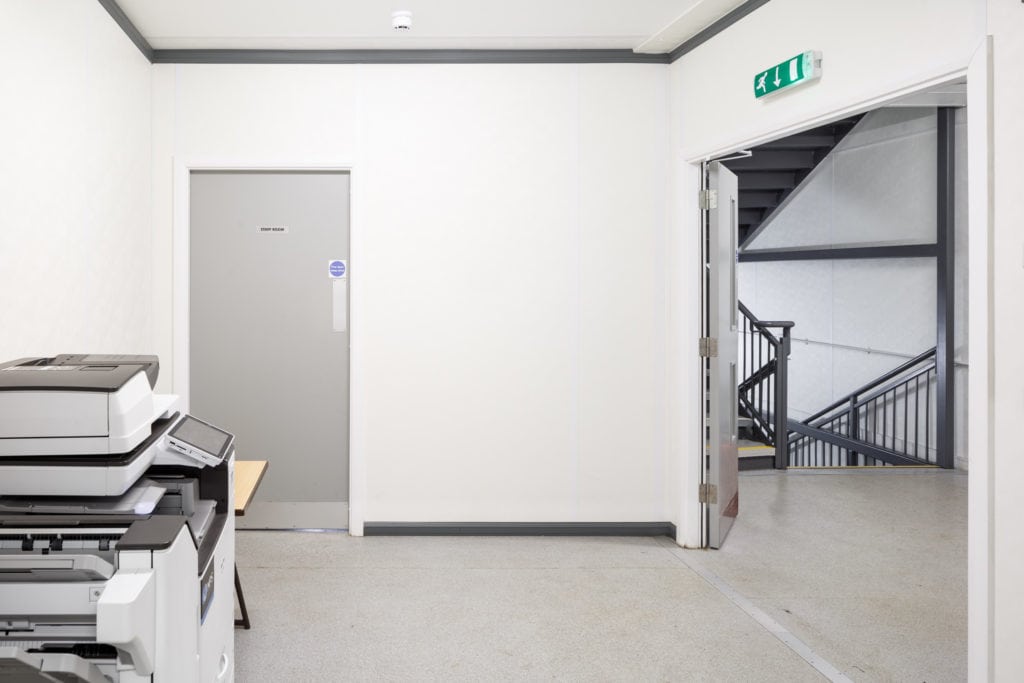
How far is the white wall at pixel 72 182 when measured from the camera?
2.59 m

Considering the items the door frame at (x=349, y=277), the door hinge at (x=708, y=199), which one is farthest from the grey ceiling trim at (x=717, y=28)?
the door frame at (x=349, y=277)

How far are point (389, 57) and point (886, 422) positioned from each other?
5.29 m

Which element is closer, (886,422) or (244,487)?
(244,487)

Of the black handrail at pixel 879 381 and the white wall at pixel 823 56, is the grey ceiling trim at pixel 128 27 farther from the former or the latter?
the black handrail at pixel 879 381

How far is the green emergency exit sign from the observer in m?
2.87

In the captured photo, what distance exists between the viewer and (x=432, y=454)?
13.7 feet

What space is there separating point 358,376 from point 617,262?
1588 mm

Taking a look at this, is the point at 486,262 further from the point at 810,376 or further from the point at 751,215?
the point at 810,376

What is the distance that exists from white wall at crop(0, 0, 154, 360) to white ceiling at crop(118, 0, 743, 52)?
33 centimetres

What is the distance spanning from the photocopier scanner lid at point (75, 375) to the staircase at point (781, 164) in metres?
5.01

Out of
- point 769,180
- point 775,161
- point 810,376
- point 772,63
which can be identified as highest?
point 775,161

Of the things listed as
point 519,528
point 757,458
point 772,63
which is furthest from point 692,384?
point 757,458

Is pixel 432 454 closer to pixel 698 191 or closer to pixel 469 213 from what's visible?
pixel 469 213

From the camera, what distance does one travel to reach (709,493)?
13.2 feet
